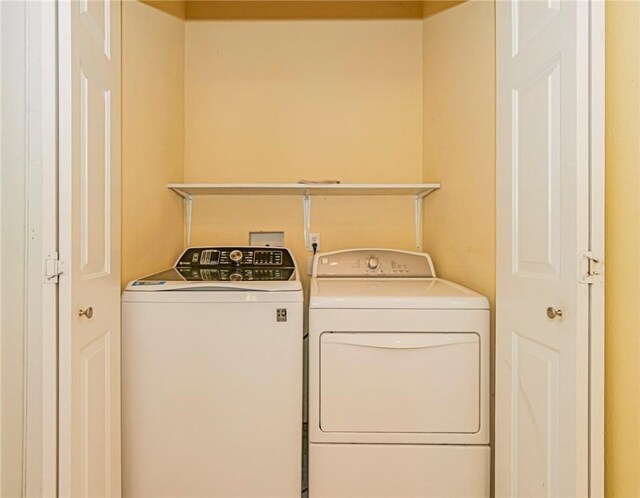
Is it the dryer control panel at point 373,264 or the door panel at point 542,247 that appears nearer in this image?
the door panel at point 542,247

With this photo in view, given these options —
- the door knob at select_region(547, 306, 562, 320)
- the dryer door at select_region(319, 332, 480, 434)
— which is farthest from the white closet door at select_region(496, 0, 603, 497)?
the dryer door at select_region(319, 332, 480, 434)

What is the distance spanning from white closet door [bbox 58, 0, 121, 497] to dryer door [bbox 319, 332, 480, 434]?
0.72 meters

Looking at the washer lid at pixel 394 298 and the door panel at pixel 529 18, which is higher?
the door panel at pixel 529 18

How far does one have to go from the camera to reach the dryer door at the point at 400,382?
4.54ft

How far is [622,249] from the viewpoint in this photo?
891 mm

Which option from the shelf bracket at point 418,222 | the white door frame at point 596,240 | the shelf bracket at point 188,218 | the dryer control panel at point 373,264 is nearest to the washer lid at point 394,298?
the dryer control panel at point 373,264

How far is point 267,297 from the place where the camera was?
1407 millimetres

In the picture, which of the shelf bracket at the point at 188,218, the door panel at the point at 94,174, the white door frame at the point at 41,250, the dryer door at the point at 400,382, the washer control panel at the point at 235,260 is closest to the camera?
the white door frame at the point at 41,250

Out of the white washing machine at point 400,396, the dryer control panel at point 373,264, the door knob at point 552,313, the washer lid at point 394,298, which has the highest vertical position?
the dryer control panel at point 373,264

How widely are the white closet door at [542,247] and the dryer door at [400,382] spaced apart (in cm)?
12

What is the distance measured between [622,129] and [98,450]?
167cm

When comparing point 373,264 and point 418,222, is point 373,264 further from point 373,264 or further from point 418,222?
point 418,222

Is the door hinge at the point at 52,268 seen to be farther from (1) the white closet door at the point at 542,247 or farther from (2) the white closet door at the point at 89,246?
(1) the white closet door at the point at 542,247

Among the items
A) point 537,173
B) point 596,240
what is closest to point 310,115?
point 537,173
